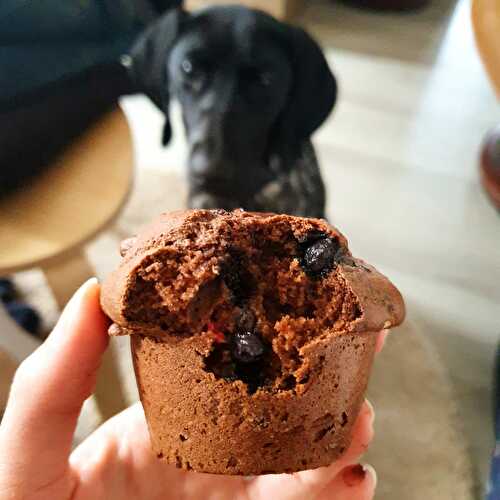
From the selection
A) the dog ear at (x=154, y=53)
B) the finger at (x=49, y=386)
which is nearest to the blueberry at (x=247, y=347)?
the finger at (x=49, y=386)

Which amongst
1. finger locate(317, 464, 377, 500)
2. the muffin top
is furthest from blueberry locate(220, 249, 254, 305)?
finger locate(317, 464, 377, 500)

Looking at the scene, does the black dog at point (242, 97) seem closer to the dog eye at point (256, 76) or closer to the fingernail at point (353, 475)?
the dog eye at point (256, 76)

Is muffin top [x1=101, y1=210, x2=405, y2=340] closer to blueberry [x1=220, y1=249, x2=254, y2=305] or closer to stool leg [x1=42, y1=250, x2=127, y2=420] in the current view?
blueberry [x1=220, y1=249, x2=254, y2=305]

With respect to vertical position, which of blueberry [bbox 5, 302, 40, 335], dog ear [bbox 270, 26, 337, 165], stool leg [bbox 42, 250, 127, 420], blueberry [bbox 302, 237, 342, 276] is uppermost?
blueberry [bbox 302, 237, 342, 276]

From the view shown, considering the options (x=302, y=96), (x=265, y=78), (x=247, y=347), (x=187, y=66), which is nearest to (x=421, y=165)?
(x=302, y=96)

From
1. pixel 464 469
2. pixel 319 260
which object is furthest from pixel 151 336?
pixel 464 469

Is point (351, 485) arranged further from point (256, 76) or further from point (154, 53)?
point (154, 53)

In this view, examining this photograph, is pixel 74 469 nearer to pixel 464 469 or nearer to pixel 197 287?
pixel 197 287
